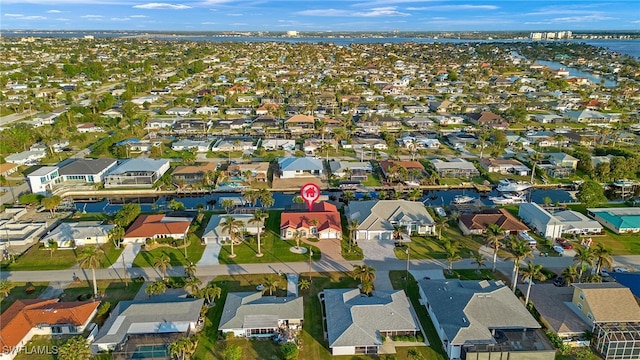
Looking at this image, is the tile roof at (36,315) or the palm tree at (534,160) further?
the palm tree at (534,160)

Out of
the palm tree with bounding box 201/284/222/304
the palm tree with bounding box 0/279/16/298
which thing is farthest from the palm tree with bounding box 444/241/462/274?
the palm tree with bounding box 0/279/16/298

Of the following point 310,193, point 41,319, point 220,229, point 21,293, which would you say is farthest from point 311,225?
point 21,293

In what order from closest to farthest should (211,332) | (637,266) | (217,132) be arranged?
1. (211,332)
2. (637,266)
3. (217,132)

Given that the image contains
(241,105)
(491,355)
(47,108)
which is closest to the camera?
(491,355)

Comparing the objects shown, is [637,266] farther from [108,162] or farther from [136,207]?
[108,162]

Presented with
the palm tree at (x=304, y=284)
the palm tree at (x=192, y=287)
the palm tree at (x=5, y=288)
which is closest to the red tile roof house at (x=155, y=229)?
the palm tree at (x=5, y=288)

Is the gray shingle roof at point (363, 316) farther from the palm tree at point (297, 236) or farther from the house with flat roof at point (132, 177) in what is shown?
the house with flat roof at point (132, 177)

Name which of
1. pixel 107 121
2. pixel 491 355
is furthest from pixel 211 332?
pixel 107 121

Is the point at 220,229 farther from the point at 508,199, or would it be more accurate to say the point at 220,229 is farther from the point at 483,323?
the point at 508,199
